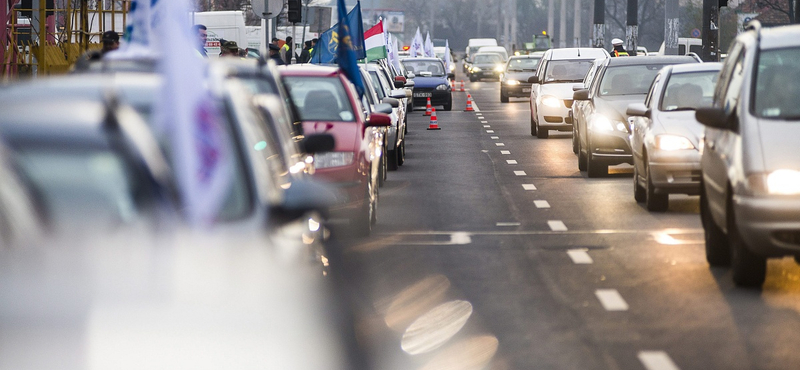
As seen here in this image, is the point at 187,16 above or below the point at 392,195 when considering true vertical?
above

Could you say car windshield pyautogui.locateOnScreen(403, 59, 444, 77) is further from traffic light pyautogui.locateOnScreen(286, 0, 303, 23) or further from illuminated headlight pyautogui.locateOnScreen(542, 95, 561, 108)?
illuminated headlight pyautogui.locateOnScreen(542, 95, 561, 108)

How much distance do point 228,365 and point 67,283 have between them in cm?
52

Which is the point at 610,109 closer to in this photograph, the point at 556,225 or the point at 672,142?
→ the point at 672,142

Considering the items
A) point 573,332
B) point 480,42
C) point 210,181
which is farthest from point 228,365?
point 480,42

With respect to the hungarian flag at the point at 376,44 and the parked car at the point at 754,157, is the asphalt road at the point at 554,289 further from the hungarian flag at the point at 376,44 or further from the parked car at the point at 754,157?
the hungarian flag at the point at 376,44

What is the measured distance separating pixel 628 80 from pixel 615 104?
1717 mm

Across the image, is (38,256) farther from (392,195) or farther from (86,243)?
(392,195)

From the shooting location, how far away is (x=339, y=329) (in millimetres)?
5359

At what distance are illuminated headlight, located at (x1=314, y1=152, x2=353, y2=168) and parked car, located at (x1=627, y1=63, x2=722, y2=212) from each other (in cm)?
333

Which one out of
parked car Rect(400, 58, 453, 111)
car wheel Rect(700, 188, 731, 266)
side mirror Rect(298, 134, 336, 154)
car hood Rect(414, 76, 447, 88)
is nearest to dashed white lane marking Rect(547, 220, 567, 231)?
car wheel Rect(700, 188, 731, 266)

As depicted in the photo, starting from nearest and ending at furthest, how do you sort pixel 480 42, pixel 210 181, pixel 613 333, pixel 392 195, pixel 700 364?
pixel 210 181, pixel 700 364, pixel 613 333, pixel 392 195, pixel 480 42

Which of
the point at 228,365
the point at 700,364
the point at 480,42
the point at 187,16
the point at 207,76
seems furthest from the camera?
the point at 480,42

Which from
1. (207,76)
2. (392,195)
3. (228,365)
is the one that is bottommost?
(392,195)

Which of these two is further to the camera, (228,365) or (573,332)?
(573,332)
